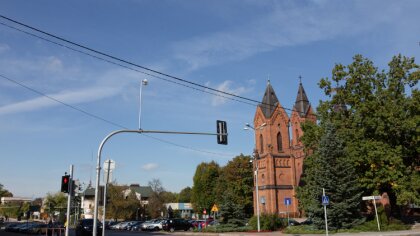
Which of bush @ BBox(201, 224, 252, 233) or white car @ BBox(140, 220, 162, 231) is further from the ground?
bush @ BBox(201, 224, 252, 233)

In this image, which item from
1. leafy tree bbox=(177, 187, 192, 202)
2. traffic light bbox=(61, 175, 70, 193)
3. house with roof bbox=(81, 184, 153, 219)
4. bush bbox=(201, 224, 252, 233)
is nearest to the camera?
traffic light bbox=(61, 175, 70, 193)

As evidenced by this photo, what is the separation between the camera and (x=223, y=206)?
36.3 metres

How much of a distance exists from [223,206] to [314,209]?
31.1ft

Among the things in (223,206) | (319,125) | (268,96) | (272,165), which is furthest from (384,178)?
(268,96)

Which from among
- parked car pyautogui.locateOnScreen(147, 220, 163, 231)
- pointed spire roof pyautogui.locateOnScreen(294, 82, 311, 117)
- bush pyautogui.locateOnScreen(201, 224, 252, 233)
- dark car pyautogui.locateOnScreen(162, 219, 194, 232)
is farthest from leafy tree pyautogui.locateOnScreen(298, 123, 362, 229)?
pointed spire roof pyautogui.locateOnScreen(294, 82, 311, 117)

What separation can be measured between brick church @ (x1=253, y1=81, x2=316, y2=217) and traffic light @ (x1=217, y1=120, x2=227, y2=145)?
42.3m

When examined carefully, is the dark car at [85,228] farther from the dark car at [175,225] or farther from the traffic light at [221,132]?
the dark car at [175,225]

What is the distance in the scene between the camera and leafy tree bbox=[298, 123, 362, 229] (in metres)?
29.0

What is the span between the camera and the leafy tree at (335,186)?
29.0 meters

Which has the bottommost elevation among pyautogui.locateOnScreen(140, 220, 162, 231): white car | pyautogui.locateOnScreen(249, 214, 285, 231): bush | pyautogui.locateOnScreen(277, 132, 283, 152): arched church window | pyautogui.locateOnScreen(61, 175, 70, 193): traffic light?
pyautogui.locateOnScreen(140, 220, 162, 231): white car

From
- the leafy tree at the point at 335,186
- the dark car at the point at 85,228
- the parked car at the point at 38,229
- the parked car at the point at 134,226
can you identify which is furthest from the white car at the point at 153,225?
the leafy tree at the point at 335,186

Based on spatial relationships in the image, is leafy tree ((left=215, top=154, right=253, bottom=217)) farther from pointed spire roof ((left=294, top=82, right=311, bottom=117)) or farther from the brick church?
pointed spire roof ((left=294, top=82, right=311, bottom=117))

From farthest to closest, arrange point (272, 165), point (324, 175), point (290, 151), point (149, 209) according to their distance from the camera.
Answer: point (149, 209), point (290, 151), point (272, 165), point (324, 175)

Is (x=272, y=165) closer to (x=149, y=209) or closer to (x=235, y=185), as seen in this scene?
(x=235, y=185)
